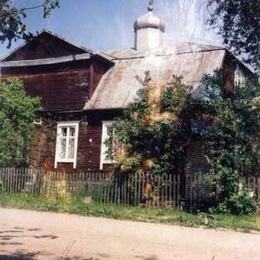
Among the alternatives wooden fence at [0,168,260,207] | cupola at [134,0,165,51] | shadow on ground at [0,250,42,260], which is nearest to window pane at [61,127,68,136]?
wooden fence at [0,168,260,207]

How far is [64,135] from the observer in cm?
2780

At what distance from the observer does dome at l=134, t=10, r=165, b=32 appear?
33938 mm

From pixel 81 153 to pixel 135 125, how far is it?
6.05 m

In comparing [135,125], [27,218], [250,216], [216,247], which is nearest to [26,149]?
[135,125]

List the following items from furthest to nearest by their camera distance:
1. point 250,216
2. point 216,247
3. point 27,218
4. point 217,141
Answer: point 217,141, point 250,216, point 27,218, point 216,247

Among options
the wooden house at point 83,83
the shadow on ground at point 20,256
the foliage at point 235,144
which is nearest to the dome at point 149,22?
the wooden house at point 83,83

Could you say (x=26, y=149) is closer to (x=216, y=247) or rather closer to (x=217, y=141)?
(x=217, y=141)

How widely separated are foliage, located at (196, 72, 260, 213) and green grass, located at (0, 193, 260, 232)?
75 cm

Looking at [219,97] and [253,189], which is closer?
[253,189]

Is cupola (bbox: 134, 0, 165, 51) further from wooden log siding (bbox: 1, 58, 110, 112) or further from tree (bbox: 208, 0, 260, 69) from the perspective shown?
tree (bbox: 208, 0, 260, 69)

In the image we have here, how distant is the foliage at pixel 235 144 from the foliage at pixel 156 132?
6.79ft

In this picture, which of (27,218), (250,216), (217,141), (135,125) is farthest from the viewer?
(135,125)

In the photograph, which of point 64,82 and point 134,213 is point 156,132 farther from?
point 64,82

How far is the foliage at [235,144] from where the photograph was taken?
18594 mm
